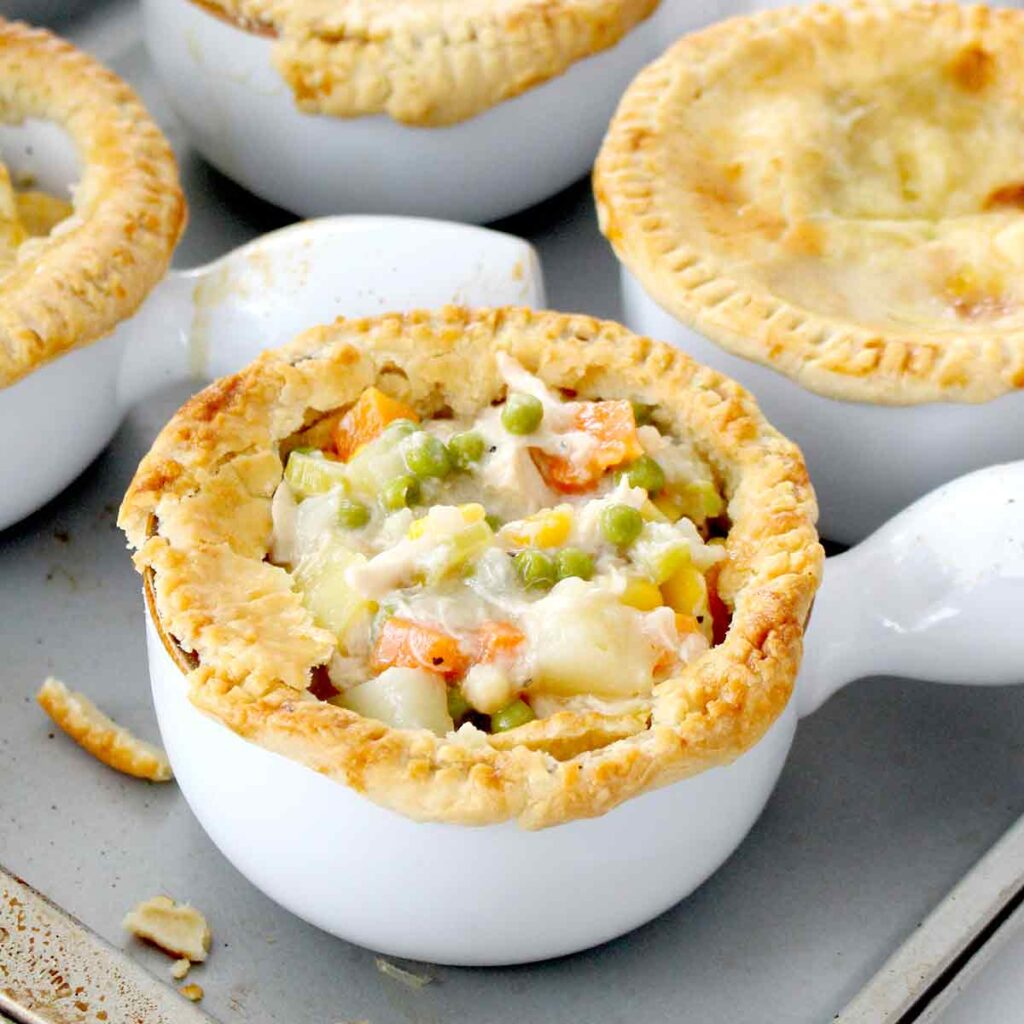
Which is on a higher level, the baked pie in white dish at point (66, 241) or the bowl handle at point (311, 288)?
the baked pie in white dish at point (66, 241)

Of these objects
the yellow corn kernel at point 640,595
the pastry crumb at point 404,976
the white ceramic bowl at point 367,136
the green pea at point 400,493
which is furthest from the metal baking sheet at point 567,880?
the white ceramic bowl at point 367,136

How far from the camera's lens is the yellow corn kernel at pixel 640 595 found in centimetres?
168

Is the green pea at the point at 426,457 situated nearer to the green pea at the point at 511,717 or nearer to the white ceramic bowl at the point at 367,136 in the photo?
the green pea at the point at 511,717

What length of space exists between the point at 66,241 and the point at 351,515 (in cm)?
68

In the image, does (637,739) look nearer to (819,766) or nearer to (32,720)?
(819,766)

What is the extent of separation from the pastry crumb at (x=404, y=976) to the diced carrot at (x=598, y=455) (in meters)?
0.54

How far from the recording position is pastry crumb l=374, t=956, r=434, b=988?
1758mm

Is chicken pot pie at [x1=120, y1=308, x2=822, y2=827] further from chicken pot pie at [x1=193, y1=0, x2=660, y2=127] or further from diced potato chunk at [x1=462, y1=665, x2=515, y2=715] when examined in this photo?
chicken pot pie at [x1=193, y1=0, x2=660, y2=127]

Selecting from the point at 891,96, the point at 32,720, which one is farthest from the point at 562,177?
the point at 32,720

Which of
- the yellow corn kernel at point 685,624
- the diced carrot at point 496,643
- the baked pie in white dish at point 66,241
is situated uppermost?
the baked pie in white dish at point 66,241

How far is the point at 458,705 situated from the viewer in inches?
64.0

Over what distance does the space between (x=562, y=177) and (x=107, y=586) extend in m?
1.03

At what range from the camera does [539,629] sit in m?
1.64

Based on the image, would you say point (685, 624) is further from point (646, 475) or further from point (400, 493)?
point (400, 493)
